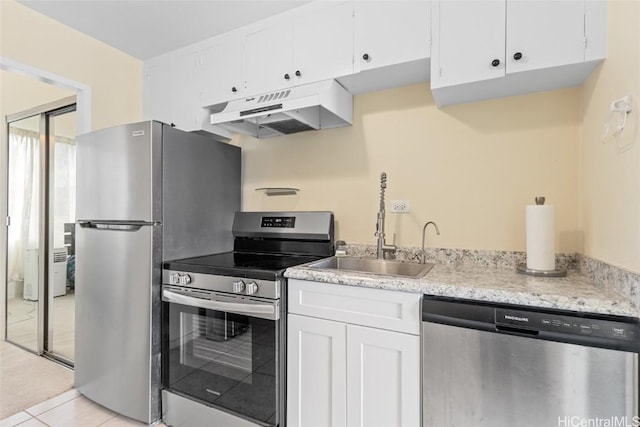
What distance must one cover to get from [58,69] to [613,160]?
3.29 metres

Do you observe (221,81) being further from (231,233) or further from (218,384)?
(218,384)

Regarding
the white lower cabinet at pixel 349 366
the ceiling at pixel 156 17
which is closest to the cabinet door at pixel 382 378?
the white lower cabinet at pixel 349 366

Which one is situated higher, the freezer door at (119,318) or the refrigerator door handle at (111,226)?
the refrigerator door handle at (111,226)

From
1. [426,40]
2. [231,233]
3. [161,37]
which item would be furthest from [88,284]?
[426,40]

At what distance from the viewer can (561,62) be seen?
53.5 inches

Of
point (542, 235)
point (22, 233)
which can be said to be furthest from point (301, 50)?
point (22, 233)

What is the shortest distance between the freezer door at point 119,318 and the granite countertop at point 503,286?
2.98 ft

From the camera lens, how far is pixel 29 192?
297 centimetres

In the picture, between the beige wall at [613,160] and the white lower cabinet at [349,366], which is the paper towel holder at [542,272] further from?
the white lower cabinet at [349,366]

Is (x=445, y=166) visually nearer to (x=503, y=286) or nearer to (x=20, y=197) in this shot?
(x=503, y=286)

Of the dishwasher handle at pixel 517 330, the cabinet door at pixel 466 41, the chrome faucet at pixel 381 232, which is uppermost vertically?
the cabinet door at pixel 466 41

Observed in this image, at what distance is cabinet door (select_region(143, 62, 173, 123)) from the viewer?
2.49 meters

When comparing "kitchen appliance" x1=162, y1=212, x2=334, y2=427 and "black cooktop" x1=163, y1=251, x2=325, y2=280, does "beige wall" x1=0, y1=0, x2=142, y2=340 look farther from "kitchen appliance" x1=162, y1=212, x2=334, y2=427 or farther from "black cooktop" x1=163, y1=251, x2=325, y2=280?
"kitchen appliance" x1=162, y1=212, x2=334, y2=427

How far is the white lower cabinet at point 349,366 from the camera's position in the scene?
130 cm
